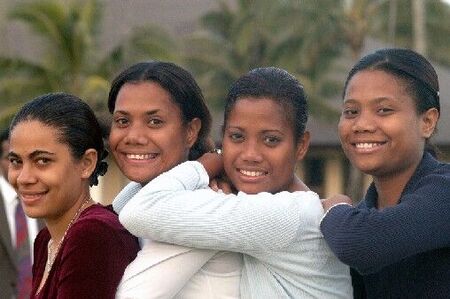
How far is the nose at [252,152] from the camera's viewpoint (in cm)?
386

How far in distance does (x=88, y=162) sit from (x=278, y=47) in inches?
1008

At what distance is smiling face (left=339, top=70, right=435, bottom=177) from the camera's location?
384 centimetres

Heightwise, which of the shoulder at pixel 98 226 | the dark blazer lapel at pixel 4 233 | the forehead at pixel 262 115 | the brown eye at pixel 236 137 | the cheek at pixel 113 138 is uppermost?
the forehead at pixel 262 115

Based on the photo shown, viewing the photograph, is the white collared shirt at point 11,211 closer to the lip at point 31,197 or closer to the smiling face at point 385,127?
the lip at point 31,197

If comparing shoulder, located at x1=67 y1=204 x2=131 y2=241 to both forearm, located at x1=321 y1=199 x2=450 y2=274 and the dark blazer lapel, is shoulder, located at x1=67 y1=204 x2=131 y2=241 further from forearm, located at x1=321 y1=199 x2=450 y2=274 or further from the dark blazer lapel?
the dark blazer lapel

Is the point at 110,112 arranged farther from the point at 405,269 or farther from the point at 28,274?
the point at 28,274

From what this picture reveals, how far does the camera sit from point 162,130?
4.02 meters

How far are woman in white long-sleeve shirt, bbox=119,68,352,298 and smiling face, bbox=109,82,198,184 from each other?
141 millimetres

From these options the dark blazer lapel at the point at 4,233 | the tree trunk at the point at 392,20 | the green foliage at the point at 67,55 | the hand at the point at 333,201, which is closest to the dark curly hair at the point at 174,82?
the hand at the point at 333,201

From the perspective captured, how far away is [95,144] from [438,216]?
1.23 meters

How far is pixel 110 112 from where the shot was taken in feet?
14.0

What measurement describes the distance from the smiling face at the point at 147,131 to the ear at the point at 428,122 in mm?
806

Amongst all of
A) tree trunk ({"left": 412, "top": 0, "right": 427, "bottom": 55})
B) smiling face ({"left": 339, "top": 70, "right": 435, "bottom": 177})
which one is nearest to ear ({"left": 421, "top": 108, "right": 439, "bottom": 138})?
smiling face ({"left": 339, "top": 70, "right": 435, "bottom": 177})

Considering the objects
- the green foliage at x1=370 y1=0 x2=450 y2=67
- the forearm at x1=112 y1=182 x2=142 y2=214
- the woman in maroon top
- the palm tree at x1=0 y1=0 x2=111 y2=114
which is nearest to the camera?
the woman in maroon top
